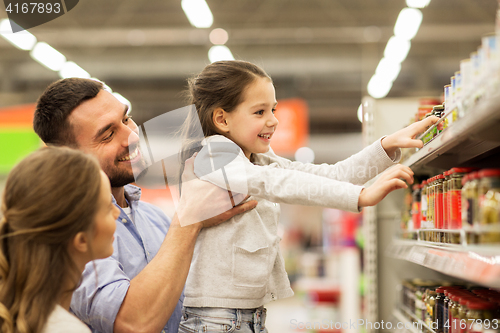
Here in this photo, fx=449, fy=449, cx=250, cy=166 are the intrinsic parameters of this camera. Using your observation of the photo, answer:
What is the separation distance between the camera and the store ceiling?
8078 millimetres

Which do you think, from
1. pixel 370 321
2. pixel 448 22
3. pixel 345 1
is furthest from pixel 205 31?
pixel 370 321

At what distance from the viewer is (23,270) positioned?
3.92ft

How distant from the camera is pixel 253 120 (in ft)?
5.77

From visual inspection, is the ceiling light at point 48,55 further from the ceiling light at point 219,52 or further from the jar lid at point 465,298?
the jar lid at point 465,298

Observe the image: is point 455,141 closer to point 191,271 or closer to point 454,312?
point 454,312

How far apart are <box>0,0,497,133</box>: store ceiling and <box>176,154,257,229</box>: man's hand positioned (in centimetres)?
554

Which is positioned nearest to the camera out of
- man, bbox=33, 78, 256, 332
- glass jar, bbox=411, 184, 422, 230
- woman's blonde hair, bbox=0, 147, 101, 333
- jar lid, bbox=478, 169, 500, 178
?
jar lid, bbox=478, 169, 500, 178

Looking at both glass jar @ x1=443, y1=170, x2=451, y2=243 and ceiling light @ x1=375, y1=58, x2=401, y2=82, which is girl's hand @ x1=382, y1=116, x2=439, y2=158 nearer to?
glass jar @ x1=443, y1=170, x2=451, y2=243

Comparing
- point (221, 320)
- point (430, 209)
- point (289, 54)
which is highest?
point (289, 54)

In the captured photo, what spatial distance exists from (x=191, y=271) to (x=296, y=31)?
23.3ft

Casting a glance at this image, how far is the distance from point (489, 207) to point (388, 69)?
257 inches

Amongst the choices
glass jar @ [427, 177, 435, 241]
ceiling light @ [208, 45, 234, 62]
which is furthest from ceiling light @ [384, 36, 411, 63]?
glass jar @ [427, 177, 435, 241]

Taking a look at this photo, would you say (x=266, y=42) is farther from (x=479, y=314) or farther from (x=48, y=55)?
(x=479, y=314)

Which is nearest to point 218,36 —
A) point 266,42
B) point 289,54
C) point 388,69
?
point 266,42
